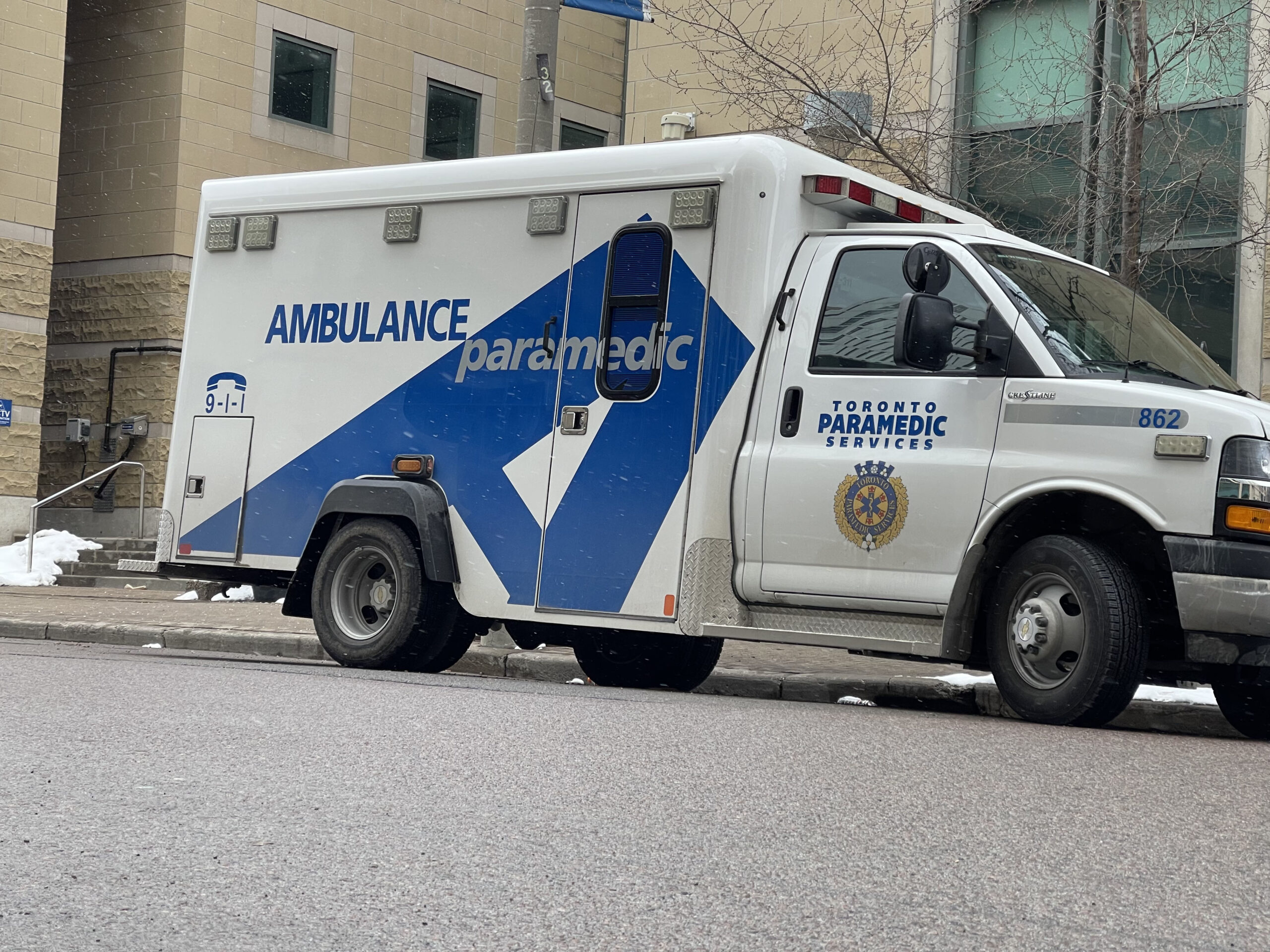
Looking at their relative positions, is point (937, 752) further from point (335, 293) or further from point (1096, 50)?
point (1096, 50)

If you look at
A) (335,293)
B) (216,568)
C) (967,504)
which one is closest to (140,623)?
(216,568)

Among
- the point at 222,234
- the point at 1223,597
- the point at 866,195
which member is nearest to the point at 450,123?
the point at 222,234

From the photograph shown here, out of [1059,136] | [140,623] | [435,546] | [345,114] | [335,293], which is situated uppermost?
[345,114]

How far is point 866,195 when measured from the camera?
359 inches

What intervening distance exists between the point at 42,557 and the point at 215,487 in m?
12.3

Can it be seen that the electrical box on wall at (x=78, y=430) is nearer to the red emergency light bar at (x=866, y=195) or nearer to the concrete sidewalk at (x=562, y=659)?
the concrete sidewalk at (x=562, y=659)

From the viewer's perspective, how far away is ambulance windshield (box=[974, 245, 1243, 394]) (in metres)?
8.12

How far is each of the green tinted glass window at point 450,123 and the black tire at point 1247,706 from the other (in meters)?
21.2

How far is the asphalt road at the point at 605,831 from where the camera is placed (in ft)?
12.9

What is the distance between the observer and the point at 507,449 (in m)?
9.66

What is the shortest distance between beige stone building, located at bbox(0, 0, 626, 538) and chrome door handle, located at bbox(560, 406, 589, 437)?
15670 mm

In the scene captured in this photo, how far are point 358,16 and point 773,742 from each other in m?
22.2

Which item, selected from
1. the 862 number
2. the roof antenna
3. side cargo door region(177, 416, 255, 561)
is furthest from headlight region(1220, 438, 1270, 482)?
side cargo door region(177, 416, 255, 561)

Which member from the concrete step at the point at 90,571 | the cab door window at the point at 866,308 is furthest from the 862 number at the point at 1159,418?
the concrete step at the point at 90,571
